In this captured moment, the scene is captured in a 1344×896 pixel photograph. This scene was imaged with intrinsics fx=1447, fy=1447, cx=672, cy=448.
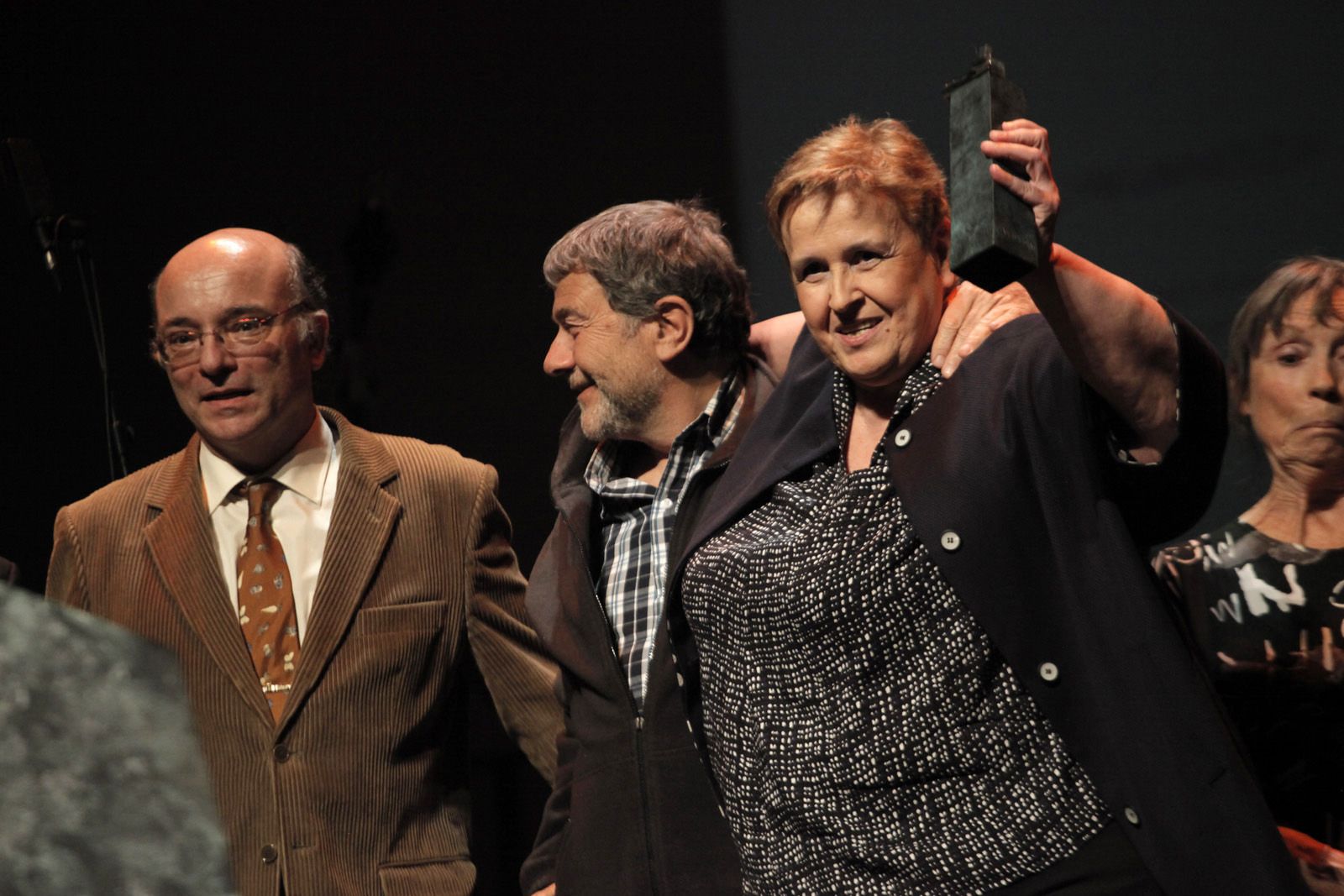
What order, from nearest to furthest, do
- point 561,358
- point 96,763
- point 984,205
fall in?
point 96,763 → point 984,205 → point 561,358

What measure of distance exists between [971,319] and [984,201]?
0.37 metres

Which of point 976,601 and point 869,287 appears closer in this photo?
point 976,601

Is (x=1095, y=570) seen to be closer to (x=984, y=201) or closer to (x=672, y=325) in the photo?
(x=984, y=201)

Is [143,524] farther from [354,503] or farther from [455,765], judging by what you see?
[455,765]

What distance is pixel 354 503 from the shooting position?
2.60 meters

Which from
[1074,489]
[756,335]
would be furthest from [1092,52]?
[1074,489]

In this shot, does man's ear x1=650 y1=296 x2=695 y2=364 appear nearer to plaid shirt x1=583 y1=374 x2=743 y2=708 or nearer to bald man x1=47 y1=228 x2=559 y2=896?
plaid shirt x1=583 y1=374 x2=743 y2=708

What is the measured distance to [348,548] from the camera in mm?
2553

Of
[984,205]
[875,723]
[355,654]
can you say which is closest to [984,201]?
[984,205]

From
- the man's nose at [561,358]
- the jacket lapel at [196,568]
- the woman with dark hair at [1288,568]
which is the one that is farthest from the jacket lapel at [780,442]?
the jacket lapel at [196,568]

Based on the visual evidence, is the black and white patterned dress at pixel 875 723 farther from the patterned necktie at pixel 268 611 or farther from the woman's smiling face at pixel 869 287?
the patterned necktie at pixel 268 611

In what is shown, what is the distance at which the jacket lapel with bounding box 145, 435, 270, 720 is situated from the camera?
2.46 metres

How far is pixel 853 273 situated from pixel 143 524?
1451mm

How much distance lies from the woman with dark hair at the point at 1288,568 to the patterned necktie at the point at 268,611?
1.45 meters
